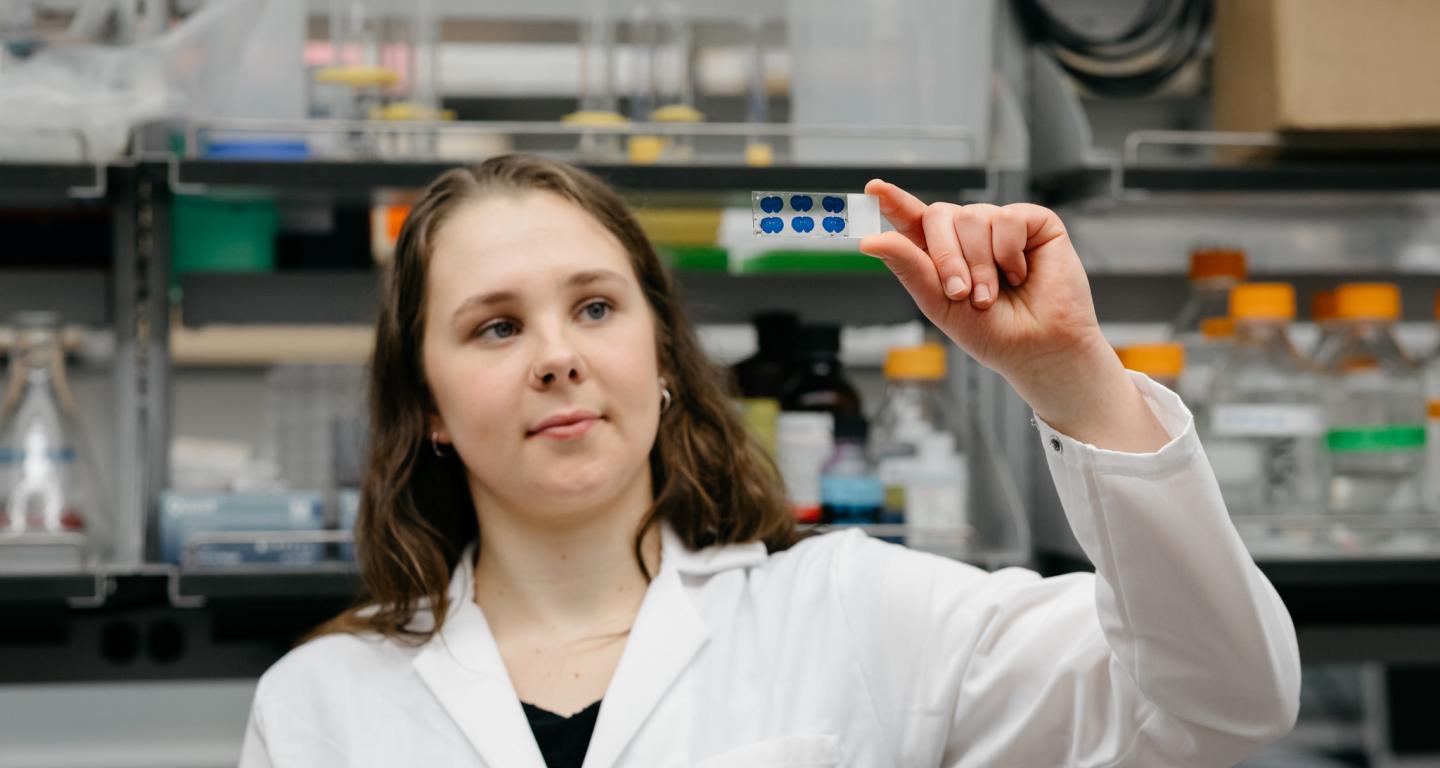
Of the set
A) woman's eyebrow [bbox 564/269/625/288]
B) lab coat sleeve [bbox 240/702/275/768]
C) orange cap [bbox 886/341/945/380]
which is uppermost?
woman's eyebrow [bbox 564/269/625/288]

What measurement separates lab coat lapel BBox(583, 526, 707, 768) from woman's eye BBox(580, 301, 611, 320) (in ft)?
0.91

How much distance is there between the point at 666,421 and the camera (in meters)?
1.53

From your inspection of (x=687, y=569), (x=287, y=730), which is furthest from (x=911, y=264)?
(x=287, y=730)

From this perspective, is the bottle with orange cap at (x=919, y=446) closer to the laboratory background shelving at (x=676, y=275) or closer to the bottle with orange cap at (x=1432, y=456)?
the laboratory background shelving at (x=676, y=275)

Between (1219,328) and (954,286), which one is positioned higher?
(954,286)

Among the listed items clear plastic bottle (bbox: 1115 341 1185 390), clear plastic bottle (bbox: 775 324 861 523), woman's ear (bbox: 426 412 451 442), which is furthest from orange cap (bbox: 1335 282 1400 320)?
woman's ear (bbox: 426 412 451 442)

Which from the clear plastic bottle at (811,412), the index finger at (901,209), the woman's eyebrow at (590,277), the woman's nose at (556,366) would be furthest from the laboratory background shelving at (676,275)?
the index finger at (901,209)

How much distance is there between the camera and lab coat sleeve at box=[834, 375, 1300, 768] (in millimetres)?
956

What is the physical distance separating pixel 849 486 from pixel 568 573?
441mm

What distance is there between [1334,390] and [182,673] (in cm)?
163

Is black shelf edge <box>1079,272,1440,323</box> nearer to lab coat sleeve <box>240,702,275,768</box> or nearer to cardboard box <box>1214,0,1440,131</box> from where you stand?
cardboard box <box>1214,0,1440,131</box>

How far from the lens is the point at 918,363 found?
5.75 feet

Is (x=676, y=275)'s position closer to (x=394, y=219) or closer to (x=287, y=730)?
(x=394, y=219)

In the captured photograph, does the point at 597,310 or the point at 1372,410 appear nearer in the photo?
the point at 597,310
